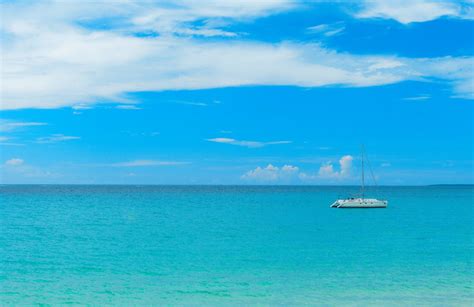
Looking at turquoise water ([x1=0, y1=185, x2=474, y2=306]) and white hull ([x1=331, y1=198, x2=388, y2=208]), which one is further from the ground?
white hull ([x1=331, y1=198, x2=388, y2=208])

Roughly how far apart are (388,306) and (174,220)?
150 feet

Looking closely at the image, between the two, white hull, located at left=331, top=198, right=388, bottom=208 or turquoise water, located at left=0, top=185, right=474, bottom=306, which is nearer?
Answer: turquoise water, located at left=0, top=185, right=474, bottom=306

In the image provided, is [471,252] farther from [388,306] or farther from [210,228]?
[210,228]

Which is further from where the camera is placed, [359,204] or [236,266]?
[359,204]

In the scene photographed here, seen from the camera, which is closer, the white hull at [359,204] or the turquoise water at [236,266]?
the turquoise water at [236,266]

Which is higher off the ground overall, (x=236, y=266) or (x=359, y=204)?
(x=359, y=204)

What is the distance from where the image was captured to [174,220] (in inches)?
2532

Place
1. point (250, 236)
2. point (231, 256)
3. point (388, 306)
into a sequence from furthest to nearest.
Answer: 1. point (250, 236)
2. point (231, 256)
3. point (388, 306)

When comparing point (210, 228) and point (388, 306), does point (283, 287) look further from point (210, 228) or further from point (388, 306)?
point (210, 228)

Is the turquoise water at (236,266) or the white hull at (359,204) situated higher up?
the white hull at (359,204)

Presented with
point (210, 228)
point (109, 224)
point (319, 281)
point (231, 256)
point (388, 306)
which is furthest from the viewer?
point (109, 224)

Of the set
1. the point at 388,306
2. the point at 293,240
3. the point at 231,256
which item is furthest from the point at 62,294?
the point at 293,240

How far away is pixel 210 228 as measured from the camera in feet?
176

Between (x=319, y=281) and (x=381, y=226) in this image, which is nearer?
(x=319, y=281)
